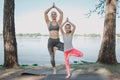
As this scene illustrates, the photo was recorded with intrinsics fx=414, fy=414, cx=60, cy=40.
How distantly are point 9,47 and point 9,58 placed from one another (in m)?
0.55

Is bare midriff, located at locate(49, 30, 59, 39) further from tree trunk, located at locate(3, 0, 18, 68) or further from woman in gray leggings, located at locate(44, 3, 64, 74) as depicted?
tree trunk, located at locate(3, 0, 18, 68)

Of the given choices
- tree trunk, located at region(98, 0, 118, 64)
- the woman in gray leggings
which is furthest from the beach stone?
tree trunk, located at region(98, 0, 118, 64)

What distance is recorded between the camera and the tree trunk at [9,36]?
66.9 feet

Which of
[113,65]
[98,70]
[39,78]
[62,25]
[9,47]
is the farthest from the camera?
[113,65]

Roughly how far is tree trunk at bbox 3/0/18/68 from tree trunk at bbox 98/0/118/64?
4922 millimetres

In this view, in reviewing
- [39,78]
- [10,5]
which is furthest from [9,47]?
[39,78]

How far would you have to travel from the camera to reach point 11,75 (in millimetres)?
17062

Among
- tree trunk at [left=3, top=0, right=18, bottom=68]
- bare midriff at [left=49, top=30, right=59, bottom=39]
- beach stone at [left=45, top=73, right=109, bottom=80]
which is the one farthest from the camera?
tree trunk at [left=3, top=0, right=18, bottom=68]

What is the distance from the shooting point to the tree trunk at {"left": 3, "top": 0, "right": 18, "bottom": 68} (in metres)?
20.4

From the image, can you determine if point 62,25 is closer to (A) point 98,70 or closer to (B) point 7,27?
(A) point 98,70

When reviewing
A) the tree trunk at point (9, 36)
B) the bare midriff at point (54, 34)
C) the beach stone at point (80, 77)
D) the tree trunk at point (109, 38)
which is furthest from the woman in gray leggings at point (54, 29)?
the tree trunk at point (109, 38)

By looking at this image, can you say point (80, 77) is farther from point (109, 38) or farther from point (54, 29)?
point (109, 38)

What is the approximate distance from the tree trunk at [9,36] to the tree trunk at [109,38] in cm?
492

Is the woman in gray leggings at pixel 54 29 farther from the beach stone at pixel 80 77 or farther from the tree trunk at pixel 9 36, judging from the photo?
the tree trunk at pixel 9 36
